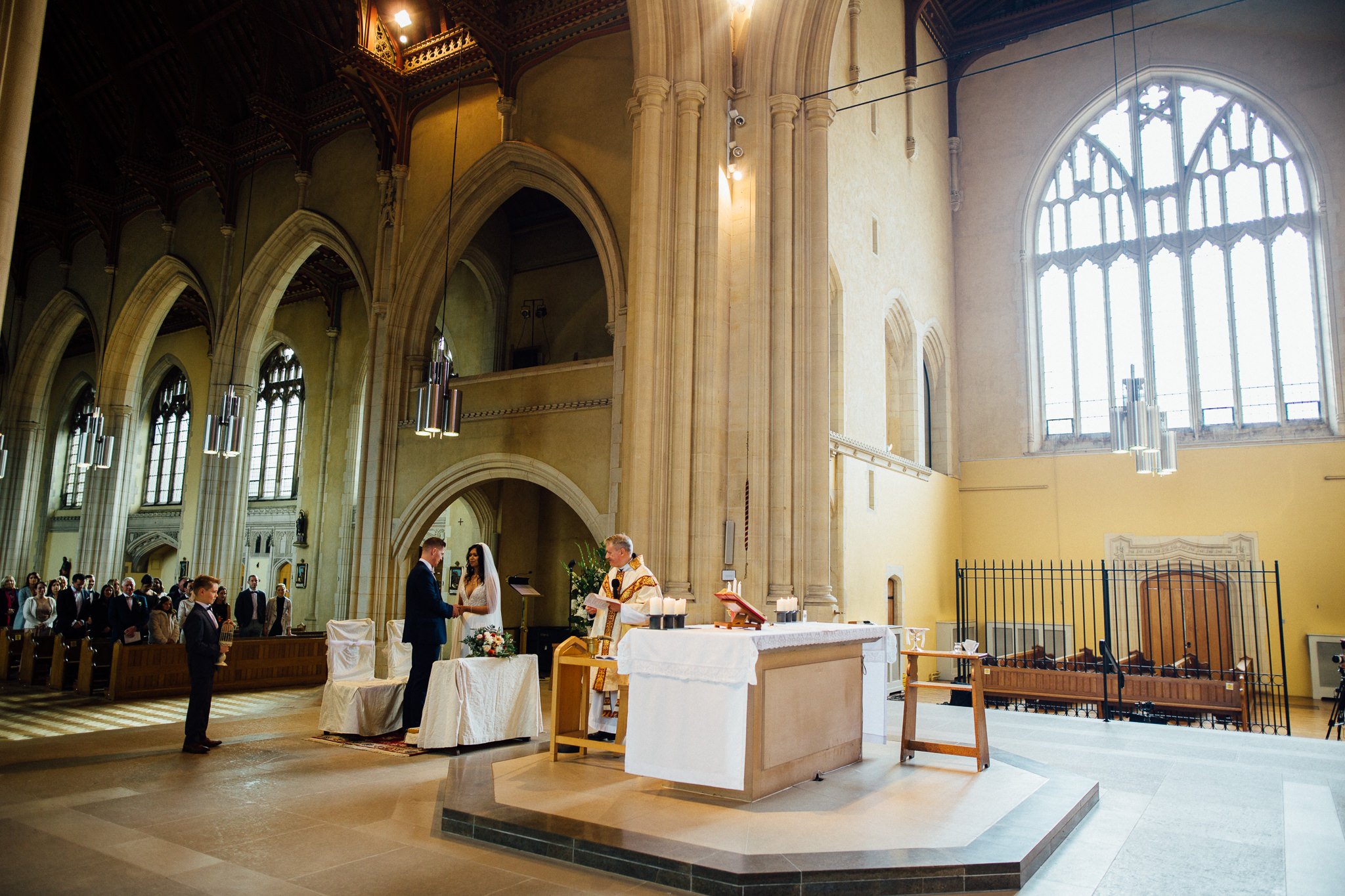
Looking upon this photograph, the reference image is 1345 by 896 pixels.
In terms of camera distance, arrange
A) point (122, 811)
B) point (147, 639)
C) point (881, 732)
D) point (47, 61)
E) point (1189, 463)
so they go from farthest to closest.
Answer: point (47, 61) < point (1189, 463) < point (147, 639) < point (881, 732) < point (122, 811)

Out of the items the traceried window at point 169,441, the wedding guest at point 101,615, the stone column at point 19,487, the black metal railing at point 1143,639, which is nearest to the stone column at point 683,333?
the black metal railing at point 1143,639

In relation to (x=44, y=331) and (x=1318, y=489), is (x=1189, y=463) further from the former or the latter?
(x=44, y=331)

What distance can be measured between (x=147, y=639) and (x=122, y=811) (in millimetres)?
7703

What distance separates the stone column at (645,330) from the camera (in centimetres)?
888

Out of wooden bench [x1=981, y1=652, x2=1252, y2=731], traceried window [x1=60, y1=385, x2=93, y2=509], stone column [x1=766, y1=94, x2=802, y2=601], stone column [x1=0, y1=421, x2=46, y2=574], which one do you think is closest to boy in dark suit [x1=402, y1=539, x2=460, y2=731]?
stone column [x1=766, y1=94, x2=802, y2=601]

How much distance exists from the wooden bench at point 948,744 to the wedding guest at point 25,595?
12899 mm

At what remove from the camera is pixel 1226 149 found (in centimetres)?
1590

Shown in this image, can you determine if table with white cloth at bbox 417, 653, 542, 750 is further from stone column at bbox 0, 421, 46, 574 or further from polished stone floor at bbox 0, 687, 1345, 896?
stone column at bbox 0, 421, 46, 574

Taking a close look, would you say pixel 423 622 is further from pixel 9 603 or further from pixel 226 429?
pixel 9 603

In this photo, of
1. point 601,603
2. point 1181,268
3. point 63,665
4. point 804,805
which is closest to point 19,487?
point 63,665

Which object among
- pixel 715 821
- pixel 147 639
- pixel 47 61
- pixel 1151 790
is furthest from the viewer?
pixel 47 61

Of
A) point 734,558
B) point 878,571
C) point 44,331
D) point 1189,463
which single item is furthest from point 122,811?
point 44,331

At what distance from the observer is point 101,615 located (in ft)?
39.2

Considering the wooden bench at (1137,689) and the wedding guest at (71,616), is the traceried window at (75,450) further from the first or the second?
the wooden bench at (1137,689)
